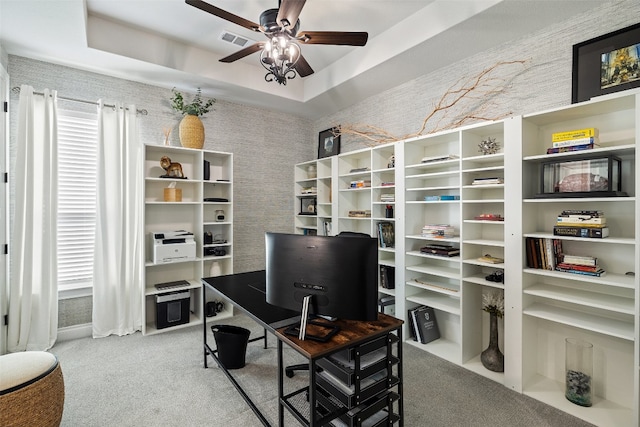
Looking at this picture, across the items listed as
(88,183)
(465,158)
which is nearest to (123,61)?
(88,183)

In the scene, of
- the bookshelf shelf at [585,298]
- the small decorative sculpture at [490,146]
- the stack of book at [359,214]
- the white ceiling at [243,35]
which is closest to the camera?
the bookshelf shelf at [585,298]

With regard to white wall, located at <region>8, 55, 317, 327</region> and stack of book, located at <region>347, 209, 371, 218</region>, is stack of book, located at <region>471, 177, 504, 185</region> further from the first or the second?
white wall, located at <region>8, 55, 317, 327</region>

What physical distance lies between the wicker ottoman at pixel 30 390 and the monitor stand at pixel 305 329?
4.52 feet

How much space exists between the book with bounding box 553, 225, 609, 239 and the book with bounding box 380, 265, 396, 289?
162 cm

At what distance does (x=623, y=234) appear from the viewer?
2049mm

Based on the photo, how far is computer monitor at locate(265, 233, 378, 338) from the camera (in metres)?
1.45

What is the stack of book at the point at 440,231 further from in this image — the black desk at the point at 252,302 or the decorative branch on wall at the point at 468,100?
the black desk at the point at 252,302

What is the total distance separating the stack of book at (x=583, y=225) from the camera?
1931mm

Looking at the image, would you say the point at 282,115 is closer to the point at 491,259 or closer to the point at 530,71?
the point at 530,71

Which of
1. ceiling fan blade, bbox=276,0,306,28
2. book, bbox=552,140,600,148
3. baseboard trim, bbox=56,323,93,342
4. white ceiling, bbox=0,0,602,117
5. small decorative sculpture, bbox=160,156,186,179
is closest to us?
ceiling fan blade, bbox=276,0,306,28

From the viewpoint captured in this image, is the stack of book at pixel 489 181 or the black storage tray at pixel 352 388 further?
the stack of book at pixel 489 181

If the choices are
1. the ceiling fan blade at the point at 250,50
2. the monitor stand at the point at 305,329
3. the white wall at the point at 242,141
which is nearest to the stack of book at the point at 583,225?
the monitor stand at the point at 305,329

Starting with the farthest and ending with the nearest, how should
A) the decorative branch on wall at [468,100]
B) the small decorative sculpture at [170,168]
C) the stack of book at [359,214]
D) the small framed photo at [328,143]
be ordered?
the small framed photo at [328,143] < the stack of book at [359,214] < the small decorative sculpture at [170,168] < the decorative branch on wall at [468,100]

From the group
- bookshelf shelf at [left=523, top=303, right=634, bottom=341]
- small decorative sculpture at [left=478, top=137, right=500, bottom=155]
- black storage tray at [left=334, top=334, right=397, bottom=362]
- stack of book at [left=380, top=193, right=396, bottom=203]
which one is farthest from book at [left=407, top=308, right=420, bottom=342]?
small decorative sculpture at [left=478, top=137, right=500, bottom=155]
